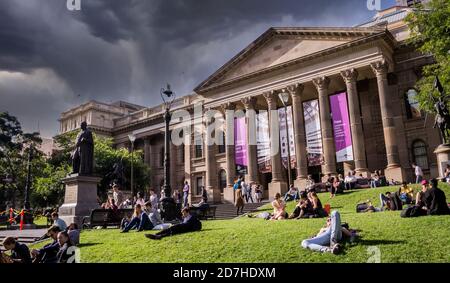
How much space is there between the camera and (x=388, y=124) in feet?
88.4

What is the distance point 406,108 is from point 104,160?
29.2m

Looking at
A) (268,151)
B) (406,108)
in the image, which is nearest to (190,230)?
(268,151)

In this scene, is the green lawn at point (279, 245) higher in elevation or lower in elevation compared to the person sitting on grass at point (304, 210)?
lower

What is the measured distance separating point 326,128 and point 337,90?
20.5 feet

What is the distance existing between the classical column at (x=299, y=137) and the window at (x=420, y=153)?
936 cm

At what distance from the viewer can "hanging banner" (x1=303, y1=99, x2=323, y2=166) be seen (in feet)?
97.0

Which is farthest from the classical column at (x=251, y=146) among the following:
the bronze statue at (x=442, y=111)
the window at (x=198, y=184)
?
the bronze statue at (x=442, y=111)

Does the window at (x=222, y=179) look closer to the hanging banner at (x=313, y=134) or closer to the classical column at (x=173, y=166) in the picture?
the classical column at (x=173, y=166)

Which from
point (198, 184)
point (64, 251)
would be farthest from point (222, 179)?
point (64, 251)

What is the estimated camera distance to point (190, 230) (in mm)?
11438

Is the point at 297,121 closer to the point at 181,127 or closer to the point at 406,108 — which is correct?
the point at 406,108

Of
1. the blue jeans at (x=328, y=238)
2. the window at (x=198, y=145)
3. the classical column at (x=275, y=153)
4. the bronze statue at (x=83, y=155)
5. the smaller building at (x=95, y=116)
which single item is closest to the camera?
the blue jeans at (x=328, y=238)

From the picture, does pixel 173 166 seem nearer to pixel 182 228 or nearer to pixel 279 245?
pixel 182 228

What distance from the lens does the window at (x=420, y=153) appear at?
29.8 meters
